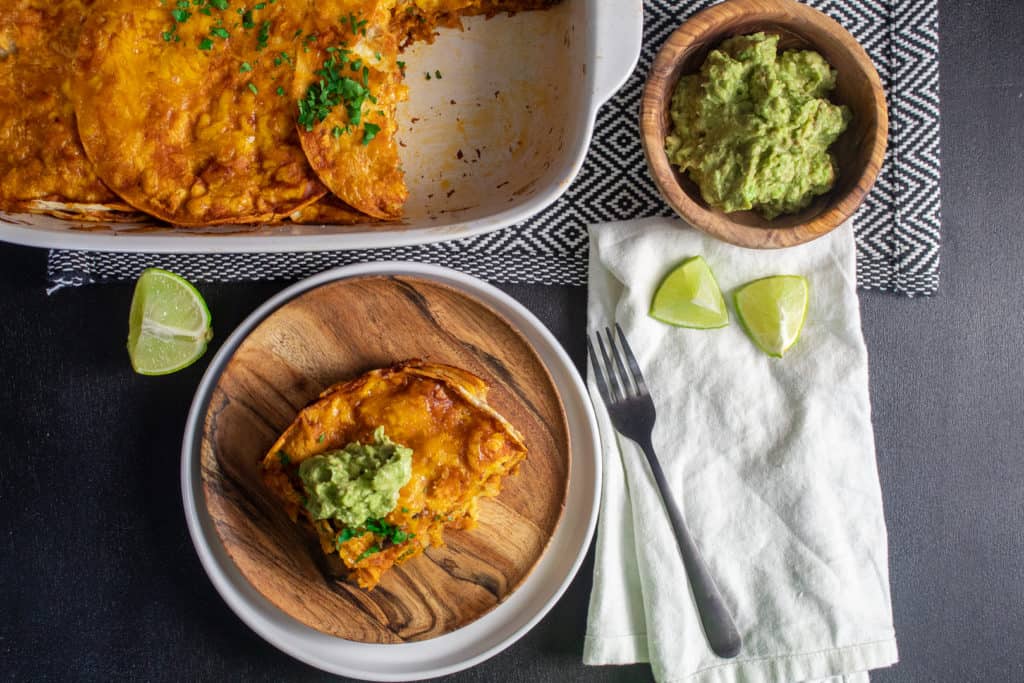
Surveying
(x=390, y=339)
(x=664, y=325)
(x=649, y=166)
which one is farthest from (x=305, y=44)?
(x=664, y=325)

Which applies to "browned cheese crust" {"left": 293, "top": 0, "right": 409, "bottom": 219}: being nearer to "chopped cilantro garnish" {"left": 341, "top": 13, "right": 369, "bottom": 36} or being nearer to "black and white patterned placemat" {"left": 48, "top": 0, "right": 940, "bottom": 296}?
"chopped cilantro garnish" {"left": 341, "top": 13, "right": 369, "bottom": 36}

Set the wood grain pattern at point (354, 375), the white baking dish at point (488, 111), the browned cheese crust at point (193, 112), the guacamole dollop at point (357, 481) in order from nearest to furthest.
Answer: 1. the guacamole dollop at point (357, 481)
2. the browned cheese crust at point (193, 112)
3. the wood grain pattern at point (354, 375)
4. the white baking dish at point (488, 111)

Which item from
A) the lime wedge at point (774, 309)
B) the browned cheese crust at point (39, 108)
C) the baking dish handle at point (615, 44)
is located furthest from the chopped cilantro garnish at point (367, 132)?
the lime wedge at point (774, 309)

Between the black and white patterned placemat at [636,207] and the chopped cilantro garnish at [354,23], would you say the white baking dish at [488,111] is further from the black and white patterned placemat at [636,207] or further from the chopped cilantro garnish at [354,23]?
the chopped cilantro garnish at [354,23]

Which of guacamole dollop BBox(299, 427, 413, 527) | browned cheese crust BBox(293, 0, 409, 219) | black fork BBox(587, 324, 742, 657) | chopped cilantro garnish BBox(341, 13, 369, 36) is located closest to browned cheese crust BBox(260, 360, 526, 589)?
guacamole dollop BBox(299, 427, 413, 527)

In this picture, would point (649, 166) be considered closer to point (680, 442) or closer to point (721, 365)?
point (721, 365)

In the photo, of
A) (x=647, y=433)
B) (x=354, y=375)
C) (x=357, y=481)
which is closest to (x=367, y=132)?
(x=354, y=375)
